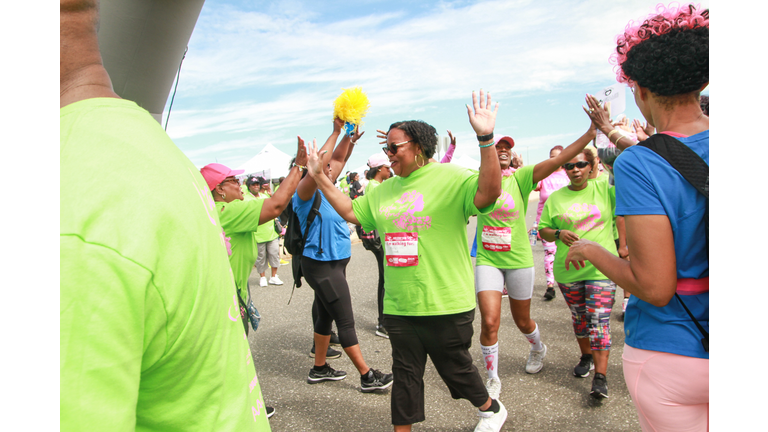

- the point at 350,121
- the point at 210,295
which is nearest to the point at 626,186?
the point at 210,295

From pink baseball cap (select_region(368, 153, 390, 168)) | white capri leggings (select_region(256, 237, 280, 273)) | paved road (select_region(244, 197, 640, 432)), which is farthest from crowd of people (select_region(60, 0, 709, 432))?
white capri leggings (select_region(256, 237, 280, 273))

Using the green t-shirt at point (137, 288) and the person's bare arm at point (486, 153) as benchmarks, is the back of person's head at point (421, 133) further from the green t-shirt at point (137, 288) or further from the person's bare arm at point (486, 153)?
the green t-shirt at point (137, 288)

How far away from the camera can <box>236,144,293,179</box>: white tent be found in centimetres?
2048

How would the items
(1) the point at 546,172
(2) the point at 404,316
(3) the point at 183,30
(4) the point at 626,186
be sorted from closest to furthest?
(4) the point at 626,186, (3) the point at 183,30, (2) the point at 404,316, (1) the point at 546,172

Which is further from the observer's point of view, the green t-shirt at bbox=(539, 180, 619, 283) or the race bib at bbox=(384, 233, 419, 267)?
the green t-shirt at bbox=(539, 180, 619, 283)

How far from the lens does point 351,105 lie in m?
3.47

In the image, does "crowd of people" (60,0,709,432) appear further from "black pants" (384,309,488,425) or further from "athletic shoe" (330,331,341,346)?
"athletic shoe" (330,331,341,346)

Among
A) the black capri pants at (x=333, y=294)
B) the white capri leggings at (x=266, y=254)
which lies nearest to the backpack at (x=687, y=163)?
the black capri pants at (x=333, y=294)

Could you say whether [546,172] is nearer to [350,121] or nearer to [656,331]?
[350,121]

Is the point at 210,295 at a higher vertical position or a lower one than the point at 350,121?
lower

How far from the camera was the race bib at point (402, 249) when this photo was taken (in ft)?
8.89

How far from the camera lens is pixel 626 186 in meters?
1.51

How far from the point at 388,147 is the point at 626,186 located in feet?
5.36

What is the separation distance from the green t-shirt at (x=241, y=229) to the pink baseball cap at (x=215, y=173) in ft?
0.56
